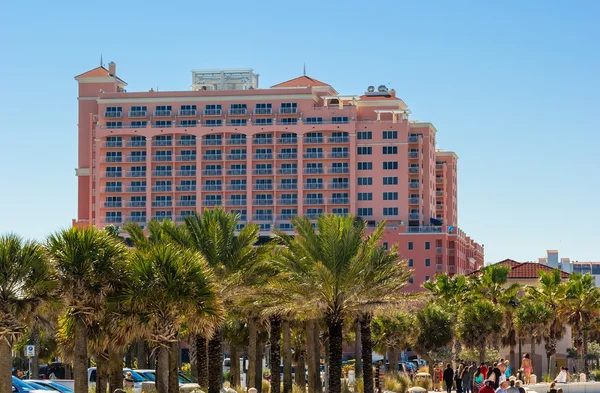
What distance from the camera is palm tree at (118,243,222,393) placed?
36.5 metres

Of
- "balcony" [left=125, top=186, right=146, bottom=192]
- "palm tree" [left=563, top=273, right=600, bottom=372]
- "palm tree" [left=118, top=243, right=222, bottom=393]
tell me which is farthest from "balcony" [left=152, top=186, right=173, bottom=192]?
"palm tree" [left=118, top=243, right=222, bottom=393]

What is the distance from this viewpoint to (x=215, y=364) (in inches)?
1812

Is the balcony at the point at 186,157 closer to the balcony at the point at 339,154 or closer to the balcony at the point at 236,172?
the balcony at the point at 236,172

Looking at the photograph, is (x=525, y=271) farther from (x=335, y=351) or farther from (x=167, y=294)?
(x=167, y=294)

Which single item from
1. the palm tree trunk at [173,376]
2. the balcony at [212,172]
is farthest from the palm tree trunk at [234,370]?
the balcony at [212,172]

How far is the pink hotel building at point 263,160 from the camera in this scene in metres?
142

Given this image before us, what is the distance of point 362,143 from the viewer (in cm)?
14238

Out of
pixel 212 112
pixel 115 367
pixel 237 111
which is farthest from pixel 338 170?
pixel 115 367

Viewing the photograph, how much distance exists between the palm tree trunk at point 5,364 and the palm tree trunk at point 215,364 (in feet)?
40.0

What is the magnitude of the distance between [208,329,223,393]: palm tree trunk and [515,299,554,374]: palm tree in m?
26.9

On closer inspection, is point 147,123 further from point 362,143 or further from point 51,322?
point 51,322

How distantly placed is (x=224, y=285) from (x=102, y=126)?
105m

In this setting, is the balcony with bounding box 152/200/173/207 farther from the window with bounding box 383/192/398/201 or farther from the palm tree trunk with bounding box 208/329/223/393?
the palm tree trunk with bounding box 208/329/223/393

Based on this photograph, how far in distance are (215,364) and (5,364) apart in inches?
534
